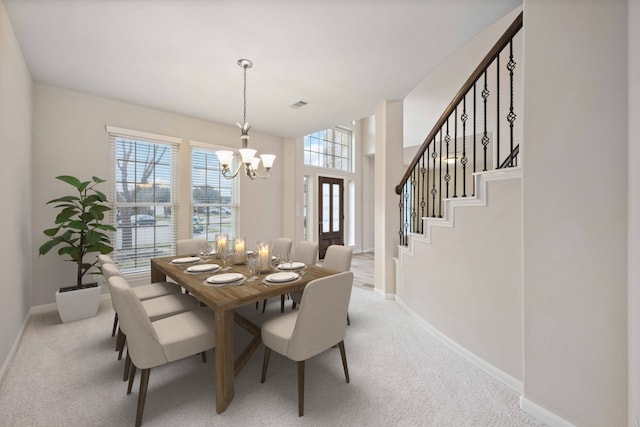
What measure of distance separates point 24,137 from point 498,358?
16.1 feet

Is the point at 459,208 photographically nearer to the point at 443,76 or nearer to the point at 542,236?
the point at 542,236

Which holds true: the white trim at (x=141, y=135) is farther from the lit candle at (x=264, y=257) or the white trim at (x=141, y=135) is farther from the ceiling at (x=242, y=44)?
the lit candle at (x=264, y=257)

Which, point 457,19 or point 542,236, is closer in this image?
point 542,236

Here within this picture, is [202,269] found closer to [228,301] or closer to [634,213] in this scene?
[228,301]

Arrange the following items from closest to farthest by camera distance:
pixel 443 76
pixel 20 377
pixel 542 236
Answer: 1. pixel 542 236
2. pixel 20 377
3. pixel 443 76

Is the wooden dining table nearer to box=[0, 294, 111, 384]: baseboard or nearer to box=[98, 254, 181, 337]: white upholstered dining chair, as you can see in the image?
box=[98, 254, 181, 337]: white upholstered dining chair

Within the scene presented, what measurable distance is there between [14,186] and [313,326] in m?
3.02

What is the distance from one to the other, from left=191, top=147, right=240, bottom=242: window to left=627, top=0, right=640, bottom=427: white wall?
4654 millimetres

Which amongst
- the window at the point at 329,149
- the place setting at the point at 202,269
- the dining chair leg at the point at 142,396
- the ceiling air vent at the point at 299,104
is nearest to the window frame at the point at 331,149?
the window at the point at 329,149

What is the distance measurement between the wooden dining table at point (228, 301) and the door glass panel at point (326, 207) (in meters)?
4.51

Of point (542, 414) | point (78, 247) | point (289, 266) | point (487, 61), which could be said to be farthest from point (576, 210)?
point (78, 247)

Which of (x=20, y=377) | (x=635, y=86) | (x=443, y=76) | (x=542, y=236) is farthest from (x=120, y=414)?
(x=443, y=76)

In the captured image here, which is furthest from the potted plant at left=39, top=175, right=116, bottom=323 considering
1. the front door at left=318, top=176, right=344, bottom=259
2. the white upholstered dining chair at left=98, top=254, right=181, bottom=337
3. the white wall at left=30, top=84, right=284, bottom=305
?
the front door at left=318, top=176, right=344, bottom=259

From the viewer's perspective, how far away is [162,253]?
4.12 m
